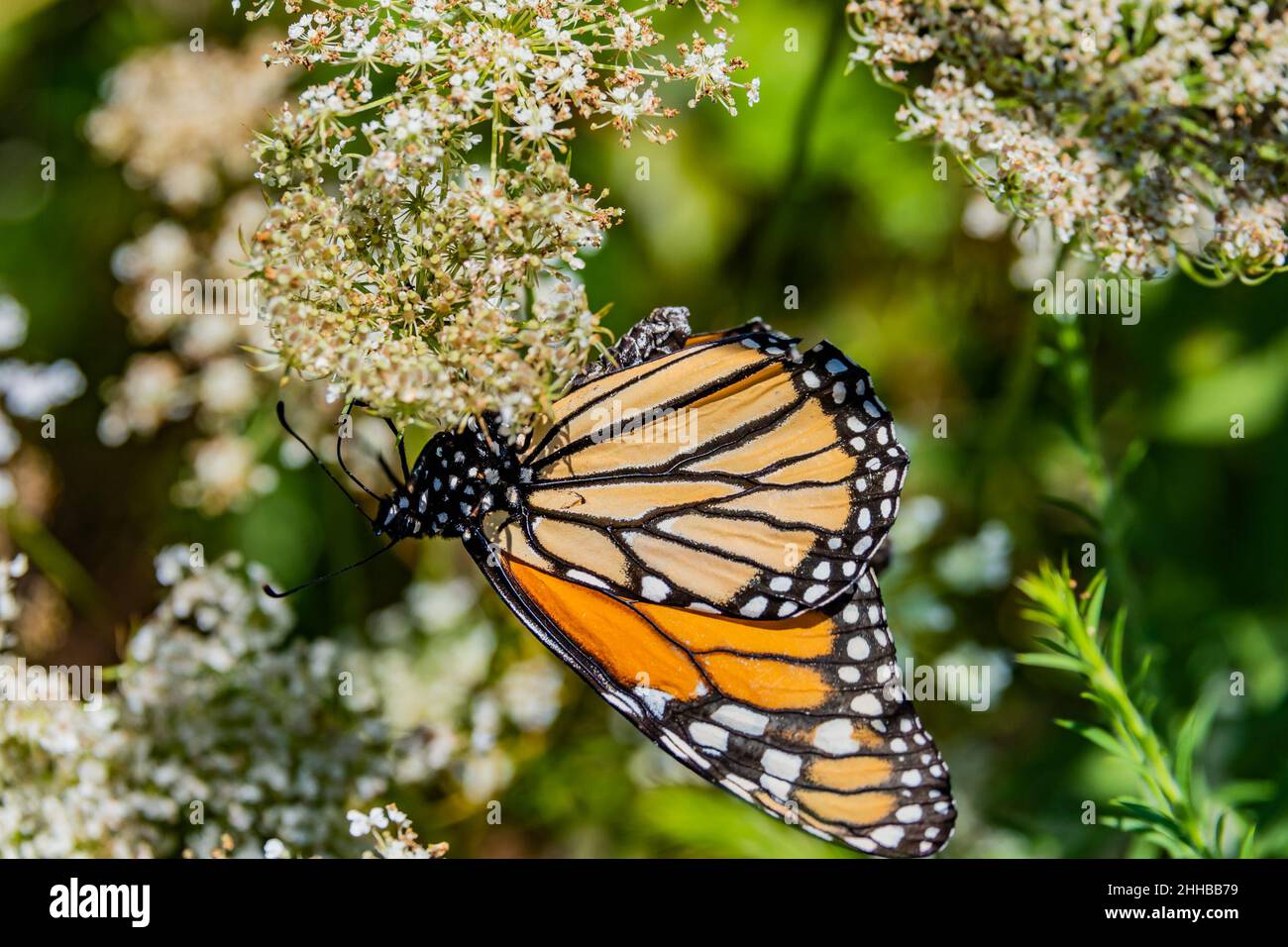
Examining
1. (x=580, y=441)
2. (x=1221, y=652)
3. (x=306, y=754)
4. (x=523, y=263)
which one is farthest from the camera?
(x=1221, y=652)

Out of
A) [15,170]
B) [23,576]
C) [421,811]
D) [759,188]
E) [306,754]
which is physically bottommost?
[421,811]

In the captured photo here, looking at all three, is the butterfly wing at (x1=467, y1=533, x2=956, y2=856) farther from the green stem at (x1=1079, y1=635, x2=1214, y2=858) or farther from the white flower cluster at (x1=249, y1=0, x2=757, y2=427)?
the white flower cluster at (x1=249, y1=0, x2=757, y2=427)

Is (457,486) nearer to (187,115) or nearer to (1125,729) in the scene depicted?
(1125,729)

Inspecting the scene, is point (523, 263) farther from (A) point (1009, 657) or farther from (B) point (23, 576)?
(B) point (23, 576)

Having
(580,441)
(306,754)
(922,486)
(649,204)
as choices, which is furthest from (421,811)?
(649,204)

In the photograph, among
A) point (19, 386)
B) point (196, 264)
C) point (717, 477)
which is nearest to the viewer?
point (717, 477)

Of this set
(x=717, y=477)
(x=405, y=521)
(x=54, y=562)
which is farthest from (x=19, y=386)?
(x=717, y=477)
